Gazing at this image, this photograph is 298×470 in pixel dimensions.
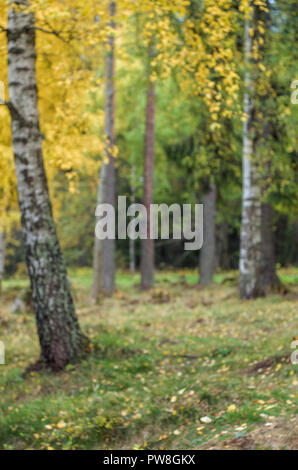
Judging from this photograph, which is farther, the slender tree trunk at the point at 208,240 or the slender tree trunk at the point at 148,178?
the slender tree trunk at the point at 208,240

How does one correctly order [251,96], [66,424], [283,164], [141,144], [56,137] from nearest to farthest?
1. [66,424]
2. [56,137]
3. [251,96]
4. [283,164]
5. [141,144]

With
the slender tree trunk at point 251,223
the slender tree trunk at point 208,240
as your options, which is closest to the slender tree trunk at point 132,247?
the slender tree trunk at point 208,240

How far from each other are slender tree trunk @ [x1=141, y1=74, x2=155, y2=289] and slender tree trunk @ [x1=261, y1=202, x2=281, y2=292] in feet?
17.6

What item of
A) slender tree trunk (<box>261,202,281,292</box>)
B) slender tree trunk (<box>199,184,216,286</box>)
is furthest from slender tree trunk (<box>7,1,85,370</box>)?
slender tree trunk (<box>199,184,216,286</box>)

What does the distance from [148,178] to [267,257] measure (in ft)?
19.9

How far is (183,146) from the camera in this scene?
16.1 metres

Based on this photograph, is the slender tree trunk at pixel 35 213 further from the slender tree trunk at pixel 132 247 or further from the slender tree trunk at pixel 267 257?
the slender tree trunk at pixel 132 247

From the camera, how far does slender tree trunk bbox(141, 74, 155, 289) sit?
17438 mm

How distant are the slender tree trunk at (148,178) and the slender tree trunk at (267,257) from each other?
5368 millimetres

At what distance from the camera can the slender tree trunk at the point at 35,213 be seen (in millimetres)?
7297

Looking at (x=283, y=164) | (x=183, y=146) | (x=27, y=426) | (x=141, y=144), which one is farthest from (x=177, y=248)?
(x=27, y=426)

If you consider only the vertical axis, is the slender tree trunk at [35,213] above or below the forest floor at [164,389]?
above
